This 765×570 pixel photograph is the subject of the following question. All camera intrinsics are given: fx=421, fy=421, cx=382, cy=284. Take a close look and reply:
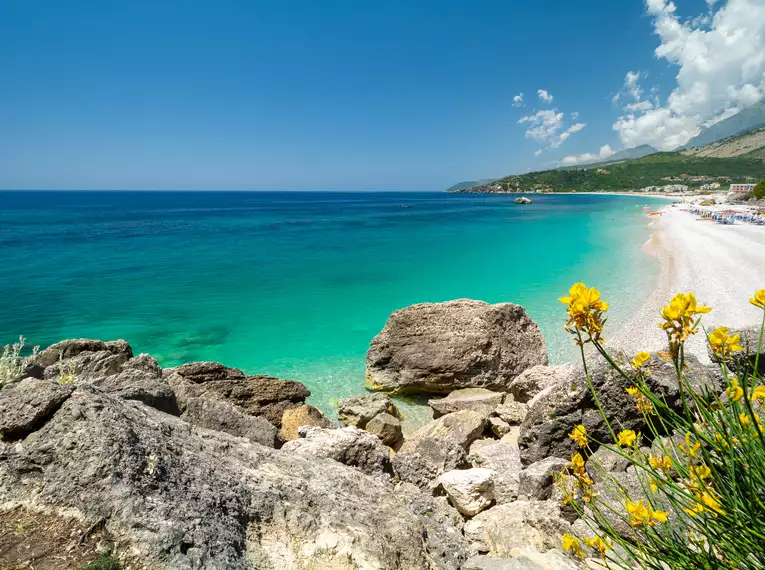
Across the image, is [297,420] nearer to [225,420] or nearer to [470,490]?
[225,420]

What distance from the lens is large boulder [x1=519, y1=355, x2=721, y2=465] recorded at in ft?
19.7

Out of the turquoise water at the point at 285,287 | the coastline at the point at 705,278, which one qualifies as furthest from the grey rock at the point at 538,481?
the turquoise water at the point at 285,287

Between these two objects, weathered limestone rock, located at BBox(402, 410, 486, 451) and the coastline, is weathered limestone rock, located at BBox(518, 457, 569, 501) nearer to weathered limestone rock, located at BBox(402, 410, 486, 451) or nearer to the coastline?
weathered limestone rock, located at BBox(402, 410, 486, 451)

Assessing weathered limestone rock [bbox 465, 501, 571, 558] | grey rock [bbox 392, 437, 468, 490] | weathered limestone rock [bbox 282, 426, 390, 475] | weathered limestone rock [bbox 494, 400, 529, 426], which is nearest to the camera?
weathered limestone rock [bbox 465, 501, 571, 558]

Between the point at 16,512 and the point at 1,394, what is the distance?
5.56ft

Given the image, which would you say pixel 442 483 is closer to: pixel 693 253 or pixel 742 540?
pixel 742 540

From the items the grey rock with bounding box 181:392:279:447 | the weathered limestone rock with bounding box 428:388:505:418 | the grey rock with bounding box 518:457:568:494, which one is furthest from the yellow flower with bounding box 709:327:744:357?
the weathered limestone rock with bounding box 428:388:505:418

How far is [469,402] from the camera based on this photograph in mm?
9602

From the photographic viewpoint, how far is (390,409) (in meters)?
9.84

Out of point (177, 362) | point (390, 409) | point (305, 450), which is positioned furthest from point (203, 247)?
point (305, 450)

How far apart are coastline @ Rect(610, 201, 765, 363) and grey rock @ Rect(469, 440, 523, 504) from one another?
3210 millimetres

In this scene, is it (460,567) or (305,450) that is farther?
(305,450)

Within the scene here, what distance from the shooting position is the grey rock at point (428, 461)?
244 inches

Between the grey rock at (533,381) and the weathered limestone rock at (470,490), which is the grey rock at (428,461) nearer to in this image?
the weathered limestone rock at (470,490)
